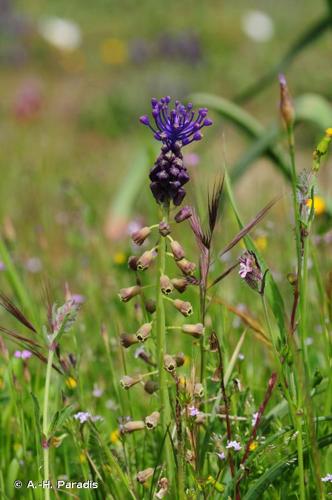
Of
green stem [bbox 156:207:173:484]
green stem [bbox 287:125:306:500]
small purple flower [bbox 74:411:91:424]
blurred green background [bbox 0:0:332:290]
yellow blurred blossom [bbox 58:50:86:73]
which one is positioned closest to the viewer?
green stem [bbox 287:125:306:500]

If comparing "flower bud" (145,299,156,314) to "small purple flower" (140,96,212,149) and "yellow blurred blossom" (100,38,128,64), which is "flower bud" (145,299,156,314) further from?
"yellow blurred blossom" (100,38,128,64)

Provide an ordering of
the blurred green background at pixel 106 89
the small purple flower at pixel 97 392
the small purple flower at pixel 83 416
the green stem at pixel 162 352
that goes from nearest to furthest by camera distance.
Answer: the green stem at pixel 162 352
the small purple flower at pixel 83 416
the small purple flower at pixel 97 392
the blurred green background at pixel 106 89

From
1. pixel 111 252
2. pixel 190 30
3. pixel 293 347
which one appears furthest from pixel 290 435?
pixel 190 30

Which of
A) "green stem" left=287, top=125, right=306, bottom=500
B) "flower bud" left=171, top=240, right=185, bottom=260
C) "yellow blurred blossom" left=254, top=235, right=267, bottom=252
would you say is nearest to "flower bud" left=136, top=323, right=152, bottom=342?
"flower bud" left=171, top=240, right=185, bottom=260

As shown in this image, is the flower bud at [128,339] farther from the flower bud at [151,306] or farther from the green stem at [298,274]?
the green stem at [298,274]

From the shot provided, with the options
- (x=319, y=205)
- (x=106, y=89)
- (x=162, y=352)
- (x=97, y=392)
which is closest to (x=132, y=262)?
(x=162, y=352)

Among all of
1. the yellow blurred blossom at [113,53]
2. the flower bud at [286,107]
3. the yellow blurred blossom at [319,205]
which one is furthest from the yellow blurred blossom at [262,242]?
the yellow blurred blossom at [113,53]

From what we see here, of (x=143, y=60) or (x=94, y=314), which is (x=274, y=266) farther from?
(x=143, y=60)
